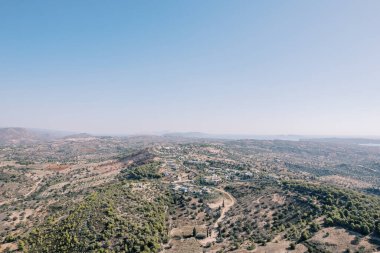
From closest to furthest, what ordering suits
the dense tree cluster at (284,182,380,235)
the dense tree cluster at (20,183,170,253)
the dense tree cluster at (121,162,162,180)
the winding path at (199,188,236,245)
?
the dense tree cluster at (20,183,170,253), the dense tree cluster at (284,182,380,235), the winding path at (199,188,236,245), the dense tree cluster at (121,162,162,180)

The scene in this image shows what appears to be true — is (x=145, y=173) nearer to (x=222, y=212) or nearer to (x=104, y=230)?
(x=222, y=212)

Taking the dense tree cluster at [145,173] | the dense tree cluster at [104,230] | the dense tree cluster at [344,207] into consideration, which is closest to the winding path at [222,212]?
the dense tree cluster at [104,230]

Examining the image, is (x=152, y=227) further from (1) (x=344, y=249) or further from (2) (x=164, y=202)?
(1) (x=344, y=249)

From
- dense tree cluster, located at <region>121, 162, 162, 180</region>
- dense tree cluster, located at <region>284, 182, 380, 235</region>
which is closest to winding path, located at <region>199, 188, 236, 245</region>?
dense tree cluster, located at <region>284, 182, 380, 235</region>

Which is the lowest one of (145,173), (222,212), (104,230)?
(222,212)

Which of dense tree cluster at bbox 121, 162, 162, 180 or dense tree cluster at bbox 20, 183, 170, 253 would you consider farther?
dense tree cluster at bbox 121, 162, 162, 180

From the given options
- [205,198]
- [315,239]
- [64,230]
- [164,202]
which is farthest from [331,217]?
[64,230]

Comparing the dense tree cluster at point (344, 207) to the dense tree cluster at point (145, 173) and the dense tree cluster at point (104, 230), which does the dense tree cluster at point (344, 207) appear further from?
the dense tree cluster at point (145, 173)

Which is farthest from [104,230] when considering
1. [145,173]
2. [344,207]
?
[344,207]

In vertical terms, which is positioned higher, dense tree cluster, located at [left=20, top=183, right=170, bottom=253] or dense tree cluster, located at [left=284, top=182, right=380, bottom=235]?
dense tree cluster, located at [left=284, top=182, right=380, bottom=235]

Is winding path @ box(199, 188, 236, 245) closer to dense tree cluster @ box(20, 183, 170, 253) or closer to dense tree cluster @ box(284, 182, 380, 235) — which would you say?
dense tree cluster @ box(20, 183, 170, 253)

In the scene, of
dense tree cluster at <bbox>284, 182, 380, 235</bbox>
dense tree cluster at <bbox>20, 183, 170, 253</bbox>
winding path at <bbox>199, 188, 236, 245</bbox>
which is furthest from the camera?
winding path at <bbox>199, 188, 236, 245</bbox>
